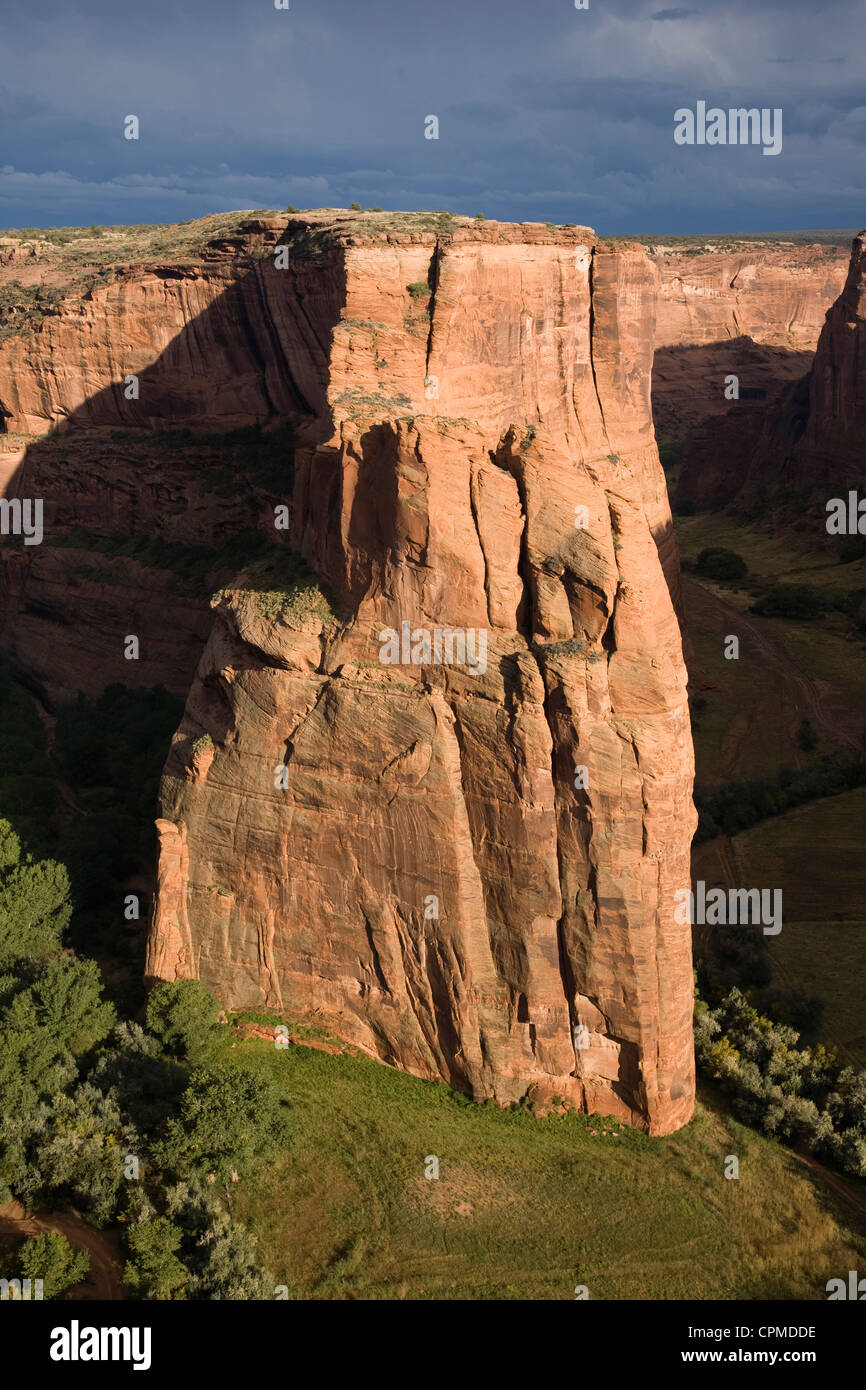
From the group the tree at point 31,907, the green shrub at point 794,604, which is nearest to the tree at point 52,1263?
the tree at point 31,907

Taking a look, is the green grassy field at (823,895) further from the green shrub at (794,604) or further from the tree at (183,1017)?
the green shrub at (794,604)

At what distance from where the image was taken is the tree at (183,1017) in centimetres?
2638

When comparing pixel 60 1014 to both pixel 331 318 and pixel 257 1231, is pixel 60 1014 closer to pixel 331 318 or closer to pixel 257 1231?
pixel 257 1231

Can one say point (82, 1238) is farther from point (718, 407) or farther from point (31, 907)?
point (718, 407)

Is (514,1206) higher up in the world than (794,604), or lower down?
lower down

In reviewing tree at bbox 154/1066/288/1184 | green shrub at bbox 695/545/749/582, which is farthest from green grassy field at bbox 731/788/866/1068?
green shrub at bbox 695/545/749/582

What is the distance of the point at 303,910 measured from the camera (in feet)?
87.8

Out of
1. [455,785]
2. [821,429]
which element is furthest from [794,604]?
[455,785]

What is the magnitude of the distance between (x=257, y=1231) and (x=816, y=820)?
2921 centimetres

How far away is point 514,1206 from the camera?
23.2 meters

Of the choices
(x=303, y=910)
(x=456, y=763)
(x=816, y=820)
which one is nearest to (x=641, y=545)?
(x=456, y=763)

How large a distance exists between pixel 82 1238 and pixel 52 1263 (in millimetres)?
1712

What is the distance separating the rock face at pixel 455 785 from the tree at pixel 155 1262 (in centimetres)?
685

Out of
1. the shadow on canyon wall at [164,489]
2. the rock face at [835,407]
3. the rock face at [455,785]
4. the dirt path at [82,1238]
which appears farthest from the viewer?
the rock face at [835,407]
